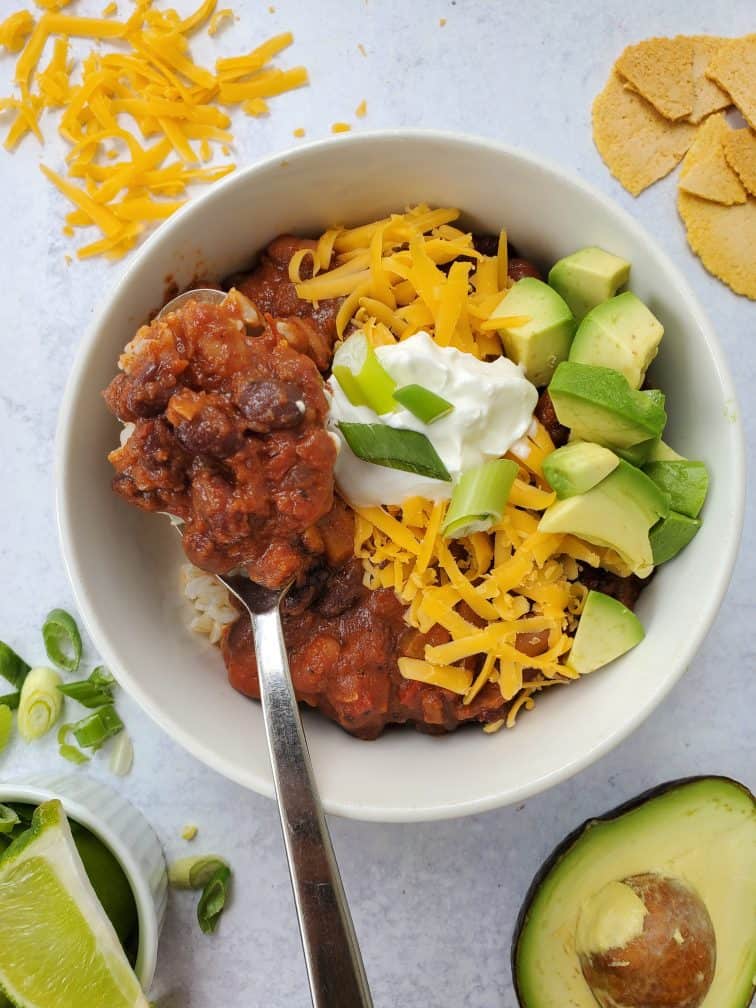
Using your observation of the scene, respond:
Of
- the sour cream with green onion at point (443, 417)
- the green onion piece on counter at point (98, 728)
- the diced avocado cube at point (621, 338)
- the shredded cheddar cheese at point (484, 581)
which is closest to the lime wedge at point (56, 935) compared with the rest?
the green onion piece on counter at point (98, 728)

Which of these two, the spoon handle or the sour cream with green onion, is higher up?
the sour cream with green onion

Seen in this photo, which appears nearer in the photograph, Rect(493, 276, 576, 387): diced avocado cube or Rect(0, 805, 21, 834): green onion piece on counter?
Rect(493, 276, 576, 387): diced avocado cube

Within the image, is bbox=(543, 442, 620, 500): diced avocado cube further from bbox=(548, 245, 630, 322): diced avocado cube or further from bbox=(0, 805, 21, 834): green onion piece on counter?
bbox=(0, 805, 21, 834): green onion piece on counter

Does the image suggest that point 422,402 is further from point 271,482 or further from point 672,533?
point 672,533

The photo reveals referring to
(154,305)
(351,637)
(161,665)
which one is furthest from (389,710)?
(154,305)

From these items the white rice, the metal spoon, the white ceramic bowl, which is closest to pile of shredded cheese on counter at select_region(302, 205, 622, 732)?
the white ceramic bowl
